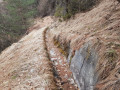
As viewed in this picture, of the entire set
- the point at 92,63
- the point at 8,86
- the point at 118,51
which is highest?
the point at 118,51

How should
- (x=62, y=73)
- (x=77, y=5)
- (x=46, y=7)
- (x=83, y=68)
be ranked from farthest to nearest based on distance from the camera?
1. (x=46, y=7)
2. (x=77, y=5)
3. (x=62, y=73)
4. (x=83, y=68)

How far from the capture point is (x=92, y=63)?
8.60 ft

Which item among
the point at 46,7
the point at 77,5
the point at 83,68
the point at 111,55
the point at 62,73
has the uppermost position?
the point at 46,7

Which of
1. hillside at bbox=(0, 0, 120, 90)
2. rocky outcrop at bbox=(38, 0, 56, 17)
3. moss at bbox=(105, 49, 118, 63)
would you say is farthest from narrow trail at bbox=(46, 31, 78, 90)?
rocky outcrop at bbox=(38, 0, 56, 17)

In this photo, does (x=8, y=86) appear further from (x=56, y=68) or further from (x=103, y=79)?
(x=103, y=79)

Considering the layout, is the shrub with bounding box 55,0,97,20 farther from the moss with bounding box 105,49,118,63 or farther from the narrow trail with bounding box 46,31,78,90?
the moss with bounding box 105,49,118,63

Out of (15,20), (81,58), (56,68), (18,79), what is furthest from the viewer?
(15,20)

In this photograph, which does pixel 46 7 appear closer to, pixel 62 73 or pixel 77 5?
pixel 77 5

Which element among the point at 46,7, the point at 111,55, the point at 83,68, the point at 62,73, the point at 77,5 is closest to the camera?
the point at 111,55

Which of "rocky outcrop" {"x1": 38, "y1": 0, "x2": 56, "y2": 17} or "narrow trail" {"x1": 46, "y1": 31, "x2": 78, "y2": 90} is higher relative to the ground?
"rocky outcrop" {"x1": 38, "y1": 0, "x2": 56, "y2": 17}

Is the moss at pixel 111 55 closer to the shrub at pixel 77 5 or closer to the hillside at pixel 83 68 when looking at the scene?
the hillside at pixel 83 68

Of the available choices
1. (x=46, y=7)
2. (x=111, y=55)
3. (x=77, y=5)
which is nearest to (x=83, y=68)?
(x=111, y=55)

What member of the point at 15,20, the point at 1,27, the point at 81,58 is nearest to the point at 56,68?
the point at 81,58

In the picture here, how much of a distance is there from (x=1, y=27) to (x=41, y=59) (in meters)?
16.6
